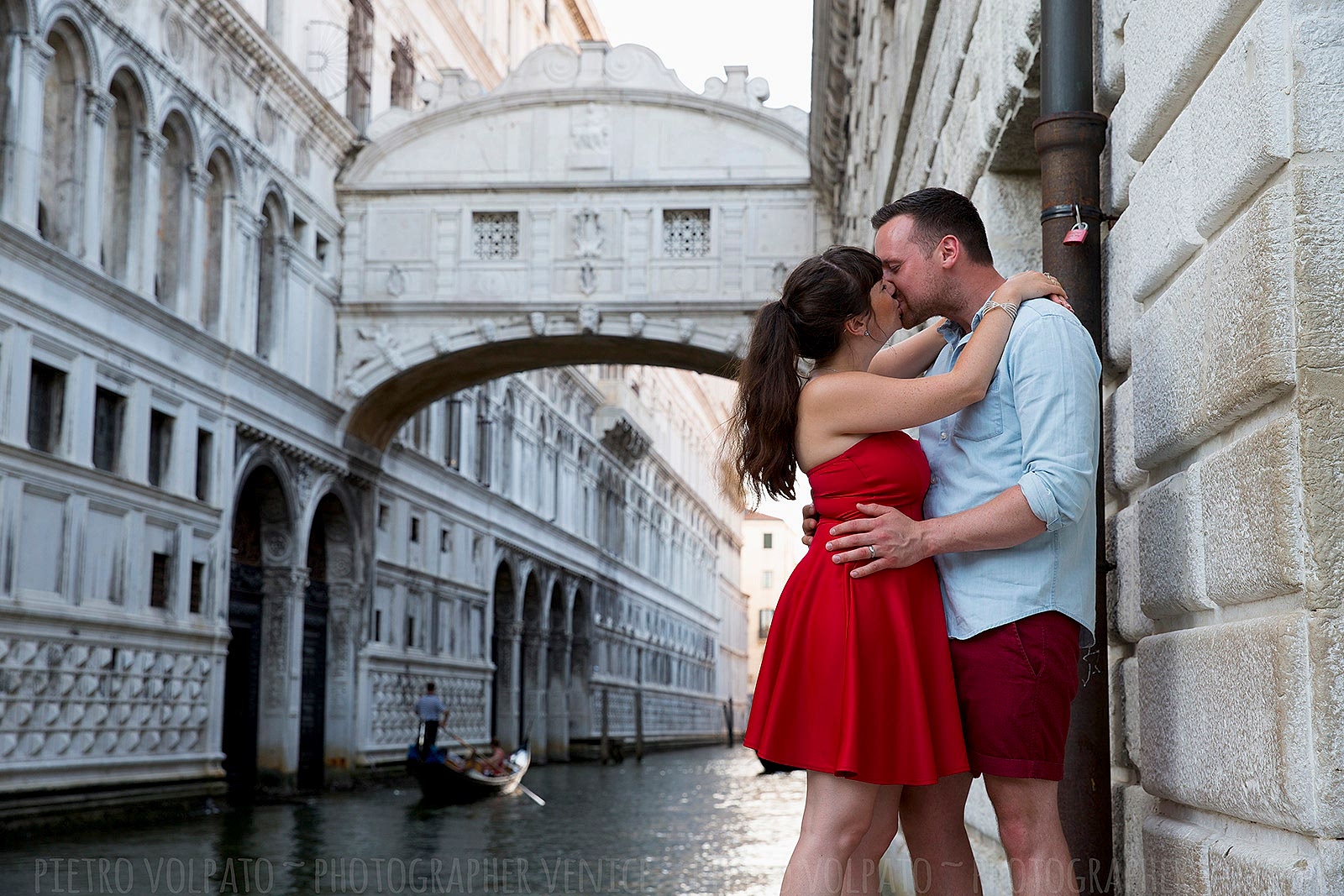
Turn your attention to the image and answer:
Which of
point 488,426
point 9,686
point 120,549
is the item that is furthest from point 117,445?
point 488,426

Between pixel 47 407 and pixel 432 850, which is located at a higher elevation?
pixel 47 407

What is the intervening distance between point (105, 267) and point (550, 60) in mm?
6649

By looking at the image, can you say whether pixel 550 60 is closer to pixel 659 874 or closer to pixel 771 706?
pixel 659 874

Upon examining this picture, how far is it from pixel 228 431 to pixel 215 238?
6.30 ft

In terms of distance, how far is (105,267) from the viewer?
13023 mm

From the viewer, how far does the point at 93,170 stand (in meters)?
12.6

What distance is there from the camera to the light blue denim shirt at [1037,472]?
7.99ft

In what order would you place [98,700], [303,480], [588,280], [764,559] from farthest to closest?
[764,559], [588,280], [303,480], [98,700]

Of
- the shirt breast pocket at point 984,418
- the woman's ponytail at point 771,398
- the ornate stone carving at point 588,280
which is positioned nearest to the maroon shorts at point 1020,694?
the shirt breast pocket at point 984,418

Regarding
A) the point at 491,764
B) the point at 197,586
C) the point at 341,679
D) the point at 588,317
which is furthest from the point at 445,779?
the point at 588,317

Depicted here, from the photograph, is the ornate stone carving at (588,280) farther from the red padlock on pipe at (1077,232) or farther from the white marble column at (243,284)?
the red padlock on pipe at (1077,232)

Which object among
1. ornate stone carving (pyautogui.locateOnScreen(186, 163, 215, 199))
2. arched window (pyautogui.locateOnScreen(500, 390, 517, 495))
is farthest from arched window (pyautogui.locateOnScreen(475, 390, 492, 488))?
ornate stone carving (pyautogui.locateOnScreen(186, 163, 215, 199))

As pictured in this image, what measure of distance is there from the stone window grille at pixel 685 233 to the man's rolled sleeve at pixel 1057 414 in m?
15.3

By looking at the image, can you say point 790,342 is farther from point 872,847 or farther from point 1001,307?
point 872,847
